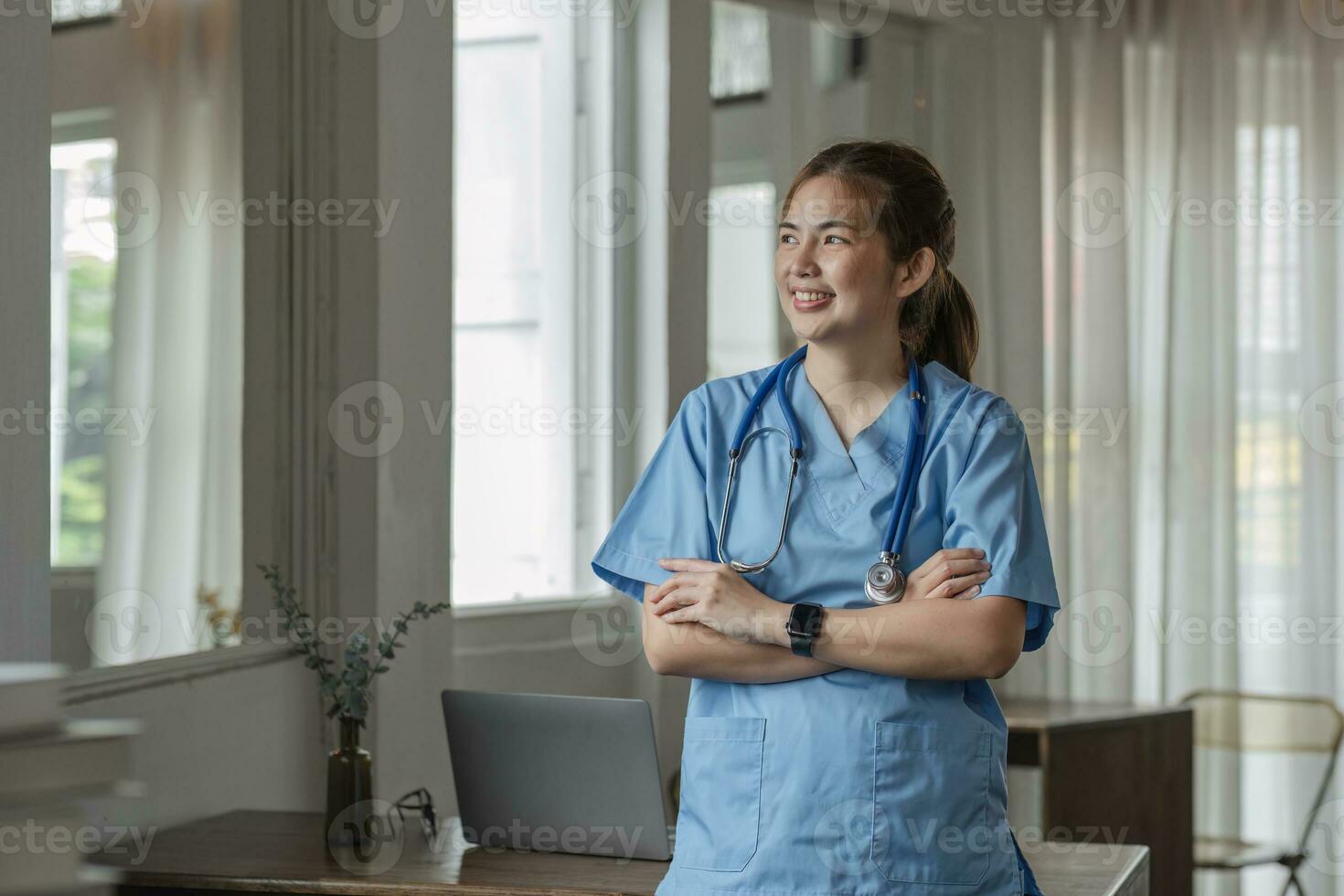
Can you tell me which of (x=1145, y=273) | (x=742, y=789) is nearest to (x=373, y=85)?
(x=742, y=789)

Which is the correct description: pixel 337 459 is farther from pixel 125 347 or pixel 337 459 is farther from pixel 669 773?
pixel 669 773

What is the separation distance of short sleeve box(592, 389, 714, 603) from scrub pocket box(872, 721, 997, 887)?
1.02ft

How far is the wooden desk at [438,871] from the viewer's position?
1.89 meters

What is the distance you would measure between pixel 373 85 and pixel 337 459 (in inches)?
27.5

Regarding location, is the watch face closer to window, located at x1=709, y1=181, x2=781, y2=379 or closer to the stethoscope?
the stethoscope

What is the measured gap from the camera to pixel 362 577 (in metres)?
2.76

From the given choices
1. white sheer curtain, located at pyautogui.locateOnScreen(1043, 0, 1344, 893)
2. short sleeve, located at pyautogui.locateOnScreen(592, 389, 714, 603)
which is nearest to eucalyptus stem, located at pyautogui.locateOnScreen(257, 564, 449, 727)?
short sleeve, located at pyautogui.locateOnScreen(592, 389, 714, 603)

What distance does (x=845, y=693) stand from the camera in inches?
61.1

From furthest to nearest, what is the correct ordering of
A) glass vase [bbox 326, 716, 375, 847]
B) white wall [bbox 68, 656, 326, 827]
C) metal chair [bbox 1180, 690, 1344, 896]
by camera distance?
metal chair [bbox 1180, 690, 1344, 896] < white wall [bbox 68, 656, 326, 827] < glass vase [bbox 326, 716, 375, 847]

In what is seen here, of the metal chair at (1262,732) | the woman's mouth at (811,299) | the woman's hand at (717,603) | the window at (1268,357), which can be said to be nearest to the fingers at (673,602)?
the woman's hand at (717,603)

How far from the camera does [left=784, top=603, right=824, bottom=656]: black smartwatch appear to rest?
1.53m

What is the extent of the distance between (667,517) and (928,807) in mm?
440

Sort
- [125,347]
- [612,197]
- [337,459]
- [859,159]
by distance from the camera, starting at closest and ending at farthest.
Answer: [859,159]
[125,347]
[337,459]
[612,197]

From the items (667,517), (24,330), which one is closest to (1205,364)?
(667,517)
